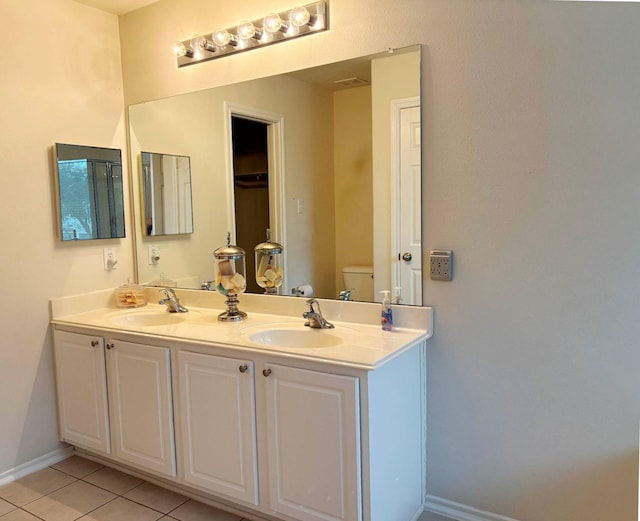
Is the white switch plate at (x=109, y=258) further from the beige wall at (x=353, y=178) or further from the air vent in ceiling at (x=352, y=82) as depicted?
the air vent in ceiling at (x=352, y=82)

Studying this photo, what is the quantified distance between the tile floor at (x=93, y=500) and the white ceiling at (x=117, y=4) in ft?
8.39

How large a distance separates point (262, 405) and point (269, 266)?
32.3 inches

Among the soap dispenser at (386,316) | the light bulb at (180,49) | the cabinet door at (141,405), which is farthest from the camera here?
the light bulb at (180,49)

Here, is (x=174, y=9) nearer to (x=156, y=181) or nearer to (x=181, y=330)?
(x=156, y=181)

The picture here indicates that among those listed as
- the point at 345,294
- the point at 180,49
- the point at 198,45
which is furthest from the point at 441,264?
the point at 180,49

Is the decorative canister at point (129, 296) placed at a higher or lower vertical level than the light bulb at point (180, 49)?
lower

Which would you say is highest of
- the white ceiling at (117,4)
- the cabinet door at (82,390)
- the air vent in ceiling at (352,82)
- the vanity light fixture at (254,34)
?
the white ceiling at (117,4)

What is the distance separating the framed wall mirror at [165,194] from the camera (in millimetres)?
2846

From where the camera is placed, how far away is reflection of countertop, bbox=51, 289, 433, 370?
1.82m

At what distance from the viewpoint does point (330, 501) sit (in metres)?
1.77

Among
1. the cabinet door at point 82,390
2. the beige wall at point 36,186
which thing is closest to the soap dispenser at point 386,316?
the cabinet door at point 82,390

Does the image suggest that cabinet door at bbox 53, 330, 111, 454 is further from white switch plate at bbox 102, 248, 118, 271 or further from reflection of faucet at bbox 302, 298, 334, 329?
reflection of faucet at bbox 302, 298, 334, 329

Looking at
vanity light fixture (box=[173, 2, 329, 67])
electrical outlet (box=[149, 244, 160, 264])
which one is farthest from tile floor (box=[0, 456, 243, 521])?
vanity light fixture (box=[173, 2, 329, 67])

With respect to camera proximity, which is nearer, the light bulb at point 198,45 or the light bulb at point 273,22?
the light bulb at point 273,22
